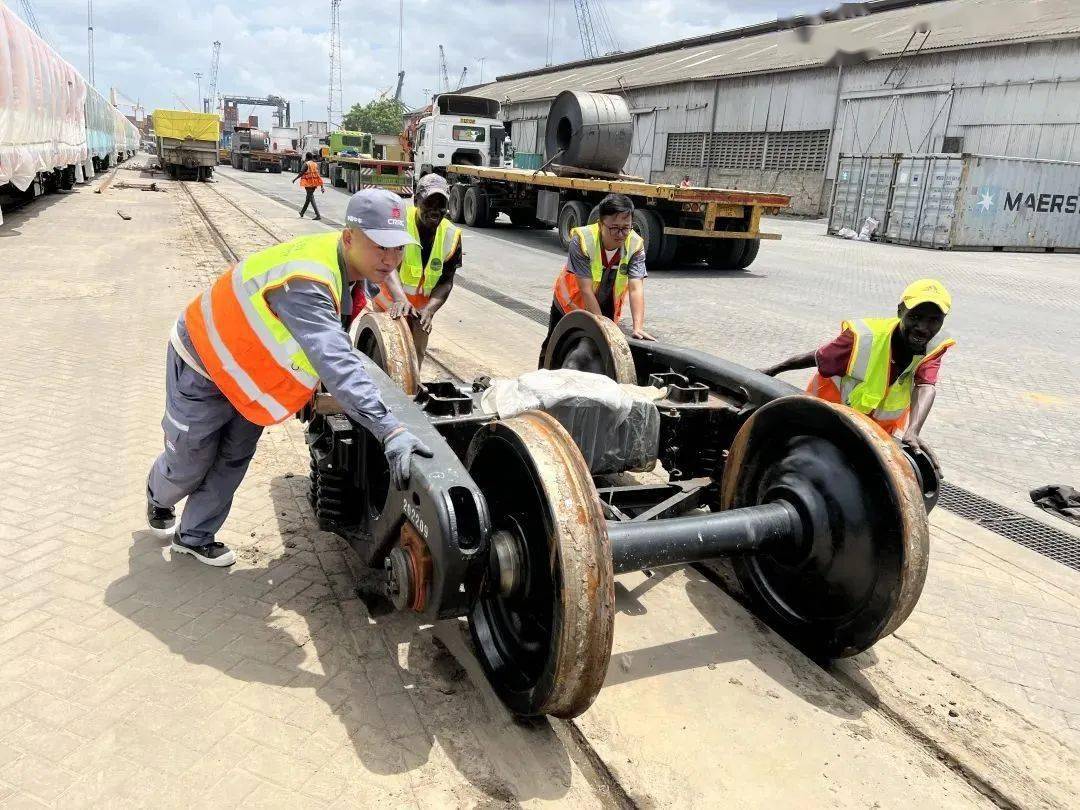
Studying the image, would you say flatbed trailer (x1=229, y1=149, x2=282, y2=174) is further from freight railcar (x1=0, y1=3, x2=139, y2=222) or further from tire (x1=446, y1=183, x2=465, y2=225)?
tire (x1=446, y1=183, x2=465, y2=225)

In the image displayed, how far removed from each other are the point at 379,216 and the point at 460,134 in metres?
22.3

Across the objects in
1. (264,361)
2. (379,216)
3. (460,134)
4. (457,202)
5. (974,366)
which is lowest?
(974,366)

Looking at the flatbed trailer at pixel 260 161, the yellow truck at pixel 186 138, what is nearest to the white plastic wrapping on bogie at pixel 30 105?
the yellow truck at pixel 186 138

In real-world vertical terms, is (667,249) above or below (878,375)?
above

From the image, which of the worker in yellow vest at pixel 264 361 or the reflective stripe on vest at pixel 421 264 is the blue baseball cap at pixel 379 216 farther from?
the reflective stripe on vest at pixel 421 264

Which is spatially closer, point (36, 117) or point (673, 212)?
point (673, 212)

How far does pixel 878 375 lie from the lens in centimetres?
366

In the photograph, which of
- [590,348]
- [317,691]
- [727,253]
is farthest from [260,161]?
[317,691]

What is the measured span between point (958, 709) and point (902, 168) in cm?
2197

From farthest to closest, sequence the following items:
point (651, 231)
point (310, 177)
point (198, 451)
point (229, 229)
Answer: point (310, 177)
point (229, 229)
point (651, 231)
point (198, 451)

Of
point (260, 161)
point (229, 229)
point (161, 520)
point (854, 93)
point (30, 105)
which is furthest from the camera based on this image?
point (260, 161)

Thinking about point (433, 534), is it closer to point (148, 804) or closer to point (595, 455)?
A: point (148, 804)

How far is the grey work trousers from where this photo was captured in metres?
3.14

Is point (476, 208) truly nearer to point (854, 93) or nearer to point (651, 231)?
point (651, 231)
